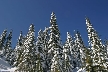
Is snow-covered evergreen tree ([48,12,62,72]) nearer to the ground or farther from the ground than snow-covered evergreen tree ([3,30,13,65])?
nearer to the ground

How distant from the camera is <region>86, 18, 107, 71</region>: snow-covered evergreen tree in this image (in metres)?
33.6

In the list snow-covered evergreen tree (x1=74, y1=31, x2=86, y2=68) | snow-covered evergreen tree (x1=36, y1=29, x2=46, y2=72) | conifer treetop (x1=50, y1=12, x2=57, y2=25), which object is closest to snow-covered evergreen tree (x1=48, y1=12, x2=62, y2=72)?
conifer treetop (x1=50, y1=12, x2=57, y2=25)

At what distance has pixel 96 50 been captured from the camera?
38188 mm

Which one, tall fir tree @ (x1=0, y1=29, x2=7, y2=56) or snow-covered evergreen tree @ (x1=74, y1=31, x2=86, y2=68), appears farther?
tall fir tree @ (x1=0, y1=29, x2=7, y2=56)

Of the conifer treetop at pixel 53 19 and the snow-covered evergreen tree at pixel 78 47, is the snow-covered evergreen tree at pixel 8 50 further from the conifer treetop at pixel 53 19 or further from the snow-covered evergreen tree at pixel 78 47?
the conifer treetop at pixel 53 19

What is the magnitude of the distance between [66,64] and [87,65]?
29.9 m

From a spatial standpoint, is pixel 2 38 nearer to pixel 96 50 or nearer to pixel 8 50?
pixel 8 50

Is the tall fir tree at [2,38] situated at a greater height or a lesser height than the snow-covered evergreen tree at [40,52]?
greater

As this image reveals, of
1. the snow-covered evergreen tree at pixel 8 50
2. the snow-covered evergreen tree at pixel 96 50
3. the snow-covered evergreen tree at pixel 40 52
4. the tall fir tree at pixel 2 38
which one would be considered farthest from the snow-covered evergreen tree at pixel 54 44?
the tall fir tree at pixel 2 38

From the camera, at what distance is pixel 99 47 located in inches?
1516

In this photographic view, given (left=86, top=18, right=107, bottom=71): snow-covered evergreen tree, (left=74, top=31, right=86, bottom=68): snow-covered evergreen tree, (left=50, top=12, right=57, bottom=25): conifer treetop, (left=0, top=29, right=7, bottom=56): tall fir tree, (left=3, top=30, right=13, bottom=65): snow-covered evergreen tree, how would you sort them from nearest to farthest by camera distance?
(left=86, top=18, right=107, bottom=71): snow-covered evergreen tree → (left=50, top=12, right=57, bottom=25): conifer treetop → (left=74, top=31, right=86, bottom=68): snow-covered evergreen tree → (left=3, top=30, right=13, bottom=65): snow-covered evergreen tree → (left=0, top=29, right=7, bottom=56): tall fir tree

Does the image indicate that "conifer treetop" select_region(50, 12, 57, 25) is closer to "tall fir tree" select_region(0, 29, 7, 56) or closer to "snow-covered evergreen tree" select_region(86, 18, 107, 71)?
"snow-covered evergreen tree" select_region(86, 18, 107, 71)

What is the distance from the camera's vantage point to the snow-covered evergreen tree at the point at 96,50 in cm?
3359

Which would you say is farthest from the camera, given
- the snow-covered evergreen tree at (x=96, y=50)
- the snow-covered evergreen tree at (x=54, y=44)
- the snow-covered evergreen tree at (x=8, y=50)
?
the snow-covered evergreen tree at (x=8, y=50)
